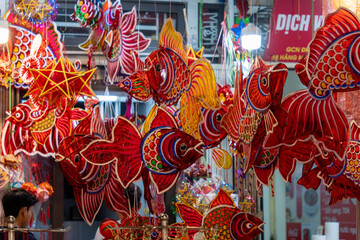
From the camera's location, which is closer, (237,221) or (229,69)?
(237,221)

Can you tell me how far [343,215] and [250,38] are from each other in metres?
1.69

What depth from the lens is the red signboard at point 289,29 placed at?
394 centimetres

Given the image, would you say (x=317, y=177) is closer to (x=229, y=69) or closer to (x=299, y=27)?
(x=229, y=69)

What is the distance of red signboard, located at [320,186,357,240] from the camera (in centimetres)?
418

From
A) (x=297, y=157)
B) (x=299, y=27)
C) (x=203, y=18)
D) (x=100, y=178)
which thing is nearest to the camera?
(x=297, y=157)

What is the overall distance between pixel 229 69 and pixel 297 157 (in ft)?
4.93

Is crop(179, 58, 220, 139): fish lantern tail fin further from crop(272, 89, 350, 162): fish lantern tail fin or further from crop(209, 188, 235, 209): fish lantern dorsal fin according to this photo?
crop(272, 89, 350, 162): fish lantern tail fin

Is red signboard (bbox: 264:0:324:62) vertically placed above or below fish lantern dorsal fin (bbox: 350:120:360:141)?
above

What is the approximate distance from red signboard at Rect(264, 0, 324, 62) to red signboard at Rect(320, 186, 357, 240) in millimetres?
1048

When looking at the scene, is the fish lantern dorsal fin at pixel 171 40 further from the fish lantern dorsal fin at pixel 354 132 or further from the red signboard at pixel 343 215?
the red signboard at pixel 343 215

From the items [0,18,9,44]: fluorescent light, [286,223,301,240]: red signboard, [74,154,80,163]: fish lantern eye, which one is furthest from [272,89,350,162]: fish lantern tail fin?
[286,223,301,240]: red signboard

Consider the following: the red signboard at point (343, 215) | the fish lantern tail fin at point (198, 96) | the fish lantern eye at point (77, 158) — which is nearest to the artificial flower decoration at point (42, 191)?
the fish lantern eye at point (77, 158)

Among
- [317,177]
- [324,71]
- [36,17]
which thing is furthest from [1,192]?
[324,71]

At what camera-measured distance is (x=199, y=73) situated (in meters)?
2.18
